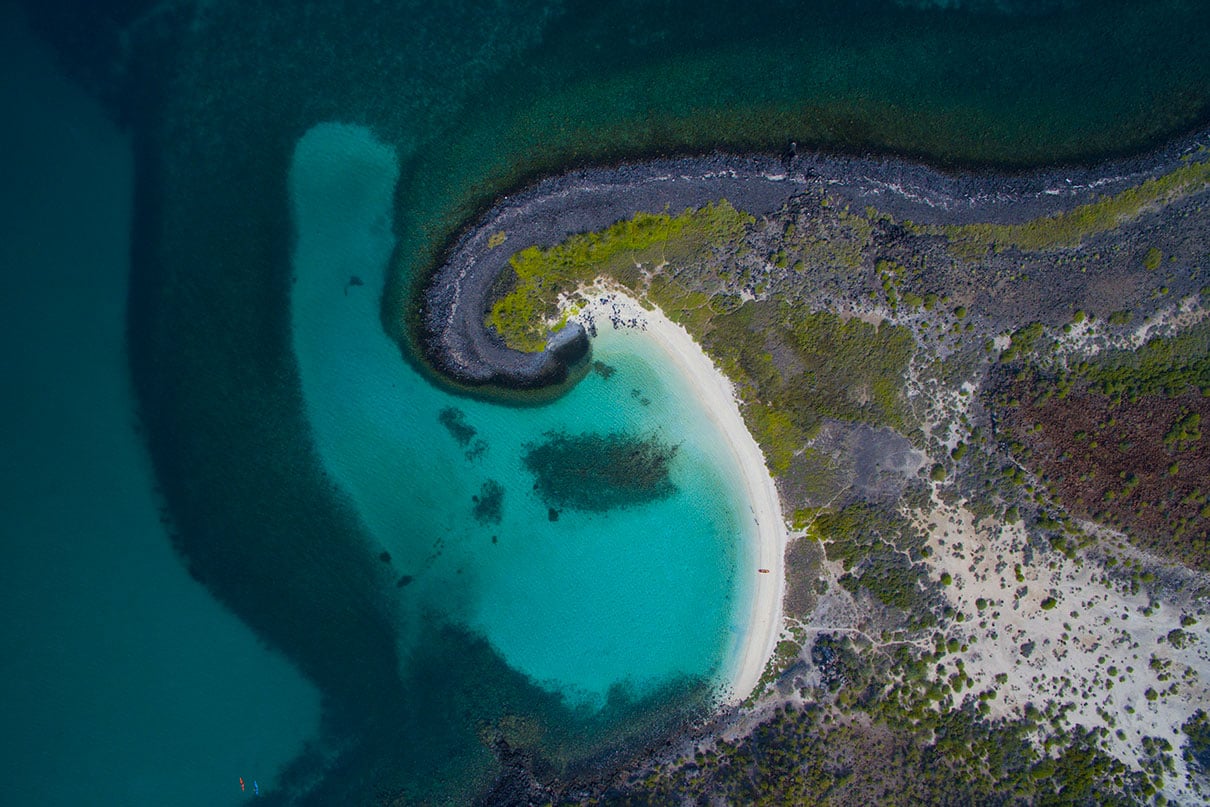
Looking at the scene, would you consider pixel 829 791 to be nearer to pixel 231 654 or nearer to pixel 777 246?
pixel 777 246

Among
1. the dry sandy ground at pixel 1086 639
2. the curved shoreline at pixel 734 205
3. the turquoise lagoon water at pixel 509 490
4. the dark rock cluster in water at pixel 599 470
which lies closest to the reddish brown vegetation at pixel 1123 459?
the dry sandy ground at pixel 1086 639

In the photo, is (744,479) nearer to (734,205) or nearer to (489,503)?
(489,503)

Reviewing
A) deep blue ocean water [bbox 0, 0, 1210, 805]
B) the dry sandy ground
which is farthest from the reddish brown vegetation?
deep blue ocean water [bbox 0, 0, 1210, 805]

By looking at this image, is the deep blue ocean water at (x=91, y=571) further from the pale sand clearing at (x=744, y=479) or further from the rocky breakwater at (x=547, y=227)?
the pale sand clearing at (x=744, y=479)

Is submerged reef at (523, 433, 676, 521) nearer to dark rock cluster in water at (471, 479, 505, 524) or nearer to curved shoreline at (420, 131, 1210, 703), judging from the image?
dark rock cluster in water at (471, 479, 505, 524)

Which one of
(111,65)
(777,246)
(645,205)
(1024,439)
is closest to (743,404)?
(777,246)

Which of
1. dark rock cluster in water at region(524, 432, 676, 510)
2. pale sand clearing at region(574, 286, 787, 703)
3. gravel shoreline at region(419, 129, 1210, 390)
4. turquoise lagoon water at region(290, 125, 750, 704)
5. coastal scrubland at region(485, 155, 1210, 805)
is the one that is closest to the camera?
coastal scrubland at region(485, 155, 1210, 805)

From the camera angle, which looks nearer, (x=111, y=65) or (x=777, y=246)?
(x=777, y=246)
